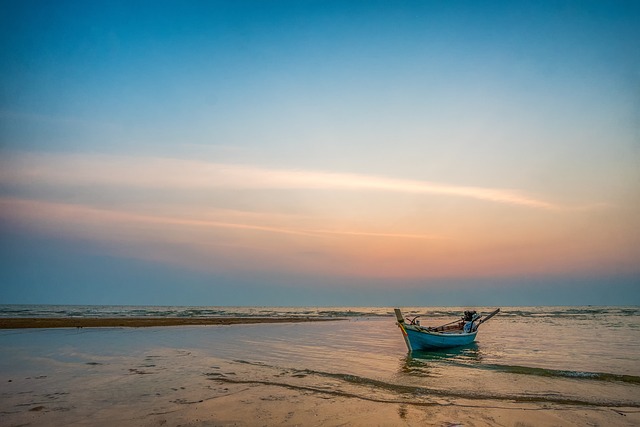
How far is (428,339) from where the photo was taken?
2319 cm

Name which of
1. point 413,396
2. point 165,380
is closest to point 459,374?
point 413,396

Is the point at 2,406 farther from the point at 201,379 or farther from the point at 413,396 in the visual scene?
the point at 413,396

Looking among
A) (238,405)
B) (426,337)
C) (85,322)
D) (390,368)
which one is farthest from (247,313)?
(238,405)

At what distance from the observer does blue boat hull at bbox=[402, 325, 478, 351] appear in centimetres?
2264

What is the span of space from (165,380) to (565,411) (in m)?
11.4

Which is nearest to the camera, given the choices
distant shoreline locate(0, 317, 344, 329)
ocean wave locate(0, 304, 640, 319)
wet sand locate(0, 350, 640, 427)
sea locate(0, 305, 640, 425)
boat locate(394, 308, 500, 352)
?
wet sand locate(0, 350, 640, 427)

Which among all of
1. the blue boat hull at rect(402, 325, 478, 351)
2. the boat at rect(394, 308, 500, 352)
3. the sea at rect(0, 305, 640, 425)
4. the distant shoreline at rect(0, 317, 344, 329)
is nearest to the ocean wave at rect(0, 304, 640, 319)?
the distant shoreline at rect(0, 317, 344, 329)

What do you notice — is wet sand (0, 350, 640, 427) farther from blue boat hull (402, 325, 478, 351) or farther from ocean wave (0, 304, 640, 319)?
ocean wave (0, 304, 640, 319)

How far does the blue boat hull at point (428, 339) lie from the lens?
22641 mm

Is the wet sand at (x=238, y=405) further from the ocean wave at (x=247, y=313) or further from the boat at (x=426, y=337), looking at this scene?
the ocean wave at (x=247, y=313)

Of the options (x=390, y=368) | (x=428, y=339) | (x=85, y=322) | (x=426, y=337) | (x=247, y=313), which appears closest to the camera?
(x=390, y=368)

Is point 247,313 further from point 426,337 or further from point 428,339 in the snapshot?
point 426,337

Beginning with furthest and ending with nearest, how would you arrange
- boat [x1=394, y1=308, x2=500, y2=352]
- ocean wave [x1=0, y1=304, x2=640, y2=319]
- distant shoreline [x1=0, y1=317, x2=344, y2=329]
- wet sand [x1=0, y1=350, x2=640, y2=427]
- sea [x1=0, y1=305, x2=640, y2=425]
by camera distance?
ocean wave [x1=0, y1=304, x2=640, y2=319] < distant shoreline [x1=0, y1=317, x2=344, y2=329] < boat [x1=394, y1=308, x2=500, y2=352] < sea [x1=0, y1=305, x2=640, y2=425] < wet sand [x1=0, y1=350, x2=640, y2=427]

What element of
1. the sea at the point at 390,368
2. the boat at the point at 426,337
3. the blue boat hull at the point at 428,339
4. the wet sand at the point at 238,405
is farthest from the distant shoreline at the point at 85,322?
the blue boat hull at the point at 428,339
